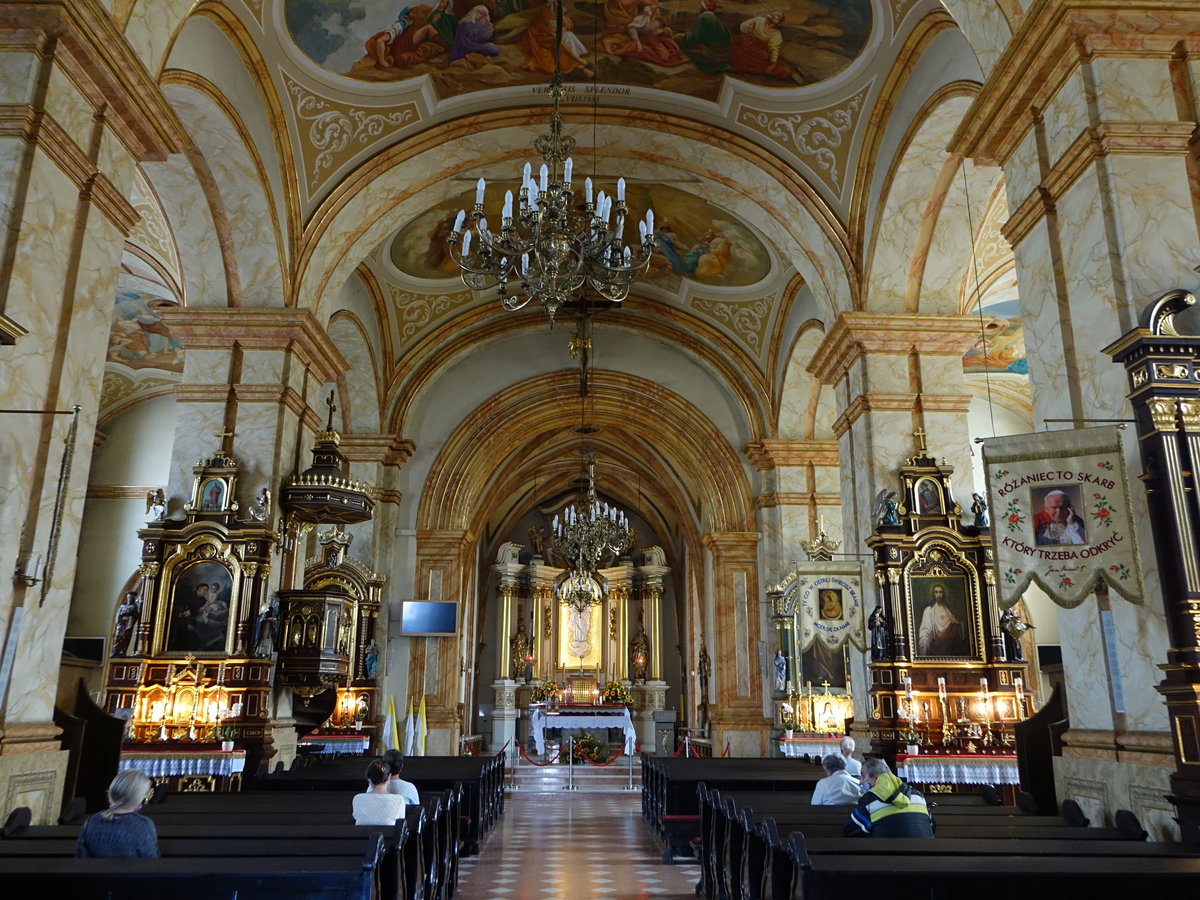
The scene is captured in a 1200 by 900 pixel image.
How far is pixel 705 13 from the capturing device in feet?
27.8

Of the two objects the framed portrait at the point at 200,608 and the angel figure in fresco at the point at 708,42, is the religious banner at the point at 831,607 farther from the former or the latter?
the framed portrait at the point at 200,608

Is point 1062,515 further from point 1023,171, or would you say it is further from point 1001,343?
point 1001,343

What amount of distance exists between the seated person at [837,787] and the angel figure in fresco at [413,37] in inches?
269

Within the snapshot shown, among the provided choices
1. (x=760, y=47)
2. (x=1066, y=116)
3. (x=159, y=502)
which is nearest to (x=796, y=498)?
(x=760, y=47)

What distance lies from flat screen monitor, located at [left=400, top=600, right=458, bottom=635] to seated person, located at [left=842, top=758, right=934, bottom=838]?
35.0 feet

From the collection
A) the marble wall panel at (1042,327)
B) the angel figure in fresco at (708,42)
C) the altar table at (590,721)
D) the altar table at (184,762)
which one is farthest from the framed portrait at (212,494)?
the altar table at (590,721)

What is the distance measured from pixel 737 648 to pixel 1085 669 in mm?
10716

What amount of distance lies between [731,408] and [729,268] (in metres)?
3.31

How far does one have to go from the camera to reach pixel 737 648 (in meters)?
15.3

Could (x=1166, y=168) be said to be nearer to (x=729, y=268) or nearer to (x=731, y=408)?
(x=729, y=268)

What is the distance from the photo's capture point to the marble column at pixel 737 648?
15.0 meters

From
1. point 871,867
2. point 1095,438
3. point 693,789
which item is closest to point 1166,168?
point 1095,438

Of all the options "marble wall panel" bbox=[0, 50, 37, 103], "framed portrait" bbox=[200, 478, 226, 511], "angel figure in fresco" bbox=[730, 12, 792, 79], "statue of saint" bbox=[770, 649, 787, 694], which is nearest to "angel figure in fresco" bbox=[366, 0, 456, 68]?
"angel figure in fresco" bbox=[730, 12, 792, 79]

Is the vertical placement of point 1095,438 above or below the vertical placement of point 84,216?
below
